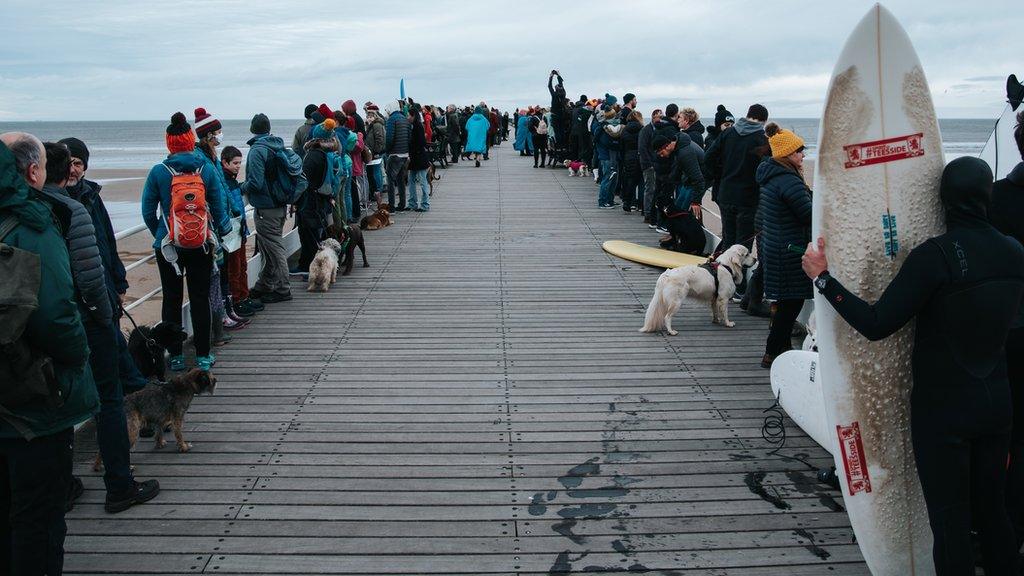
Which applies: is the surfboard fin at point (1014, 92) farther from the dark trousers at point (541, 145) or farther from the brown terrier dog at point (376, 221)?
the dark trousers at point (541, 145)

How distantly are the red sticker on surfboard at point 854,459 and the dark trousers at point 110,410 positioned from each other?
358cm

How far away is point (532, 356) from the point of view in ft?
22.4

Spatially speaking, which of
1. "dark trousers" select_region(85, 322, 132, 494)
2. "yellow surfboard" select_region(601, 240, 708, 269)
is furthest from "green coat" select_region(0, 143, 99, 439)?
"yellow surfboard" select_region(601, 240, 708, 269)

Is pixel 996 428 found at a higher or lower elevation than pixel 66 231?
lower

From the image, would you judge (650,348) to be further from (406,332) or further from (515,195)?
(515,195)

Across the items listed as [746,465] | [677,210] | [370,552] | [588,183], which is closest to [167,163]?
[370,552]

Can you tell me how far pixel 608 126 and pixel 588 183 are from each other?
506 cm

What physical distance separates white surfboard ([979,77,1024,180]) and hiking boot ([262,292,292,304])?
6.90 metres

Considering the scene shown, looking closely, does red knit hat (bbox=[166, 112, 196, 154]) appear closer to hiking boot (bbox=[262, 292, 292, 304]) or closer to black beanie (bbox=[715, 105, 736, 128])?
hiking boot (bbox=[262, 292, 292, 304])

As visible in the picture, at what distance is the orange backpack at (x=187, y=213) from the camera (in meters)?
5.98

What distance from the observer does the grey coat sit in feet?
12.5

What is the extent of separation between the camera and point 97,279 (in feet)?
12.8

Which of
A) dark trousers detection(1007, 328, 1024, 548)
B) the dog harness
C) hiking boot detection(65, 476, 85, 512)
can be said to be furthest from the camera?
the dog harness

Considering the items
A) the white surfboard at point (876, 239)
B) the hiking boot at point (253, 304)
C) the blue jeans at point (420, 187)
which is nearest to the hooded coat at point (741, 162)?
the white surfboard at point (876, 239)
